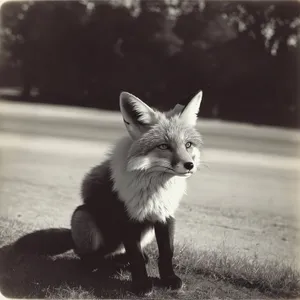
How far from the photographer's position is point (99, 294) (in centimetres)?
167

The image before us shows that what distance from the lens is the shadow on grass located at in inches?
66.4

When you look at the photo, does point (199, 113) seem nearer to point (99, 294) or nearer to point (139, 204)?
point (139, 204)

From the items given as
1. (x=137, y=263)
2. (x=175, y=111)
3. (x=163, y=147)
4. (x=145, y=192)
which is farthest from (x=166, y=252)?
(x=175, y=111)

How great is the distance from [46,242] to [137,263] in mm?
409

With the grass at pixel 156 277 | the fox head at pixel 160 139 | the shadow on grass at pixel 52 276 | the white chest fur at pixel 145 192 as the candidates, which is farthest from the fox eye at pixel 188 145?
the shadow on grass at pixel 52 276

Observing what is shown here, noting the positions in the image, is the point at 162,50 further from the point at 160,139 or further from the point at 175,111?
the point at 160,139

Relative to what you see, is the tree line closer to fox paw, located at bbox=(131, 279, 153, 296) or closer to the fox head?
the fox head

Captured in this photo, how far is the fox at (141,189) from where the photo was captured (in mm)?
1522

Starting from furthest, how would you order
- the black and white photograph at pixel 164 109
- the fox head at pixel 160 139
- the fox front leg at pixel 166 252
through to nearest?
the black and white photograph at pixel 164 109
the fox front leg at pixel 166 252
the fox head at pixel 160 139

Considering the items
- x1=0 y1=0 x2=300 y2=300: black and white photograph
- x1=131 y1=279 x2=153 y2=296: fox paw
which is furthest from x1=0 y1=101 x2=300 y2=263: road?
x1=131 y1=279 x2=153 y2=296: fox paw

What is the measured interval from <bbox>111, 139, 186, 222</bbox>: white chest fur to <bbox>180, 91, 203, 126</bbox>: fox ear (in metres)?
0.22

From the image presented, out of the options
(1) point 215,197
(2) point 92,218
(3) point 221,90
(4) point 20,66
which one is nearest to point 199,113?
(3) point 221,90

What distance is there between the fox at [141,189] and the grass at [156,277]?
0.07 meters

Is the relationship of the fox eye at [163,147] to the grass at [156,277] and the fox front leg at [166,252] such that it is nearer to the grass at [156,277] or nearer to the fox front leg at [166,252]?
the fox front leg at [166,252]
